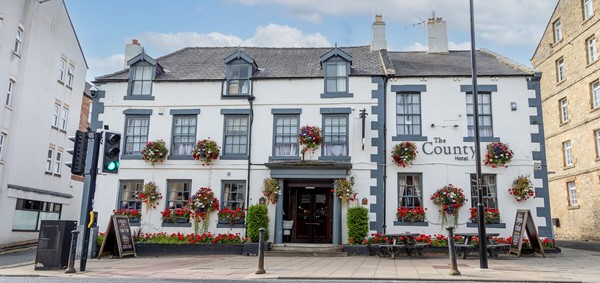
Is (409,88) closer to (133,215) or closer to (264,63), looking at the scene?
(264,63)

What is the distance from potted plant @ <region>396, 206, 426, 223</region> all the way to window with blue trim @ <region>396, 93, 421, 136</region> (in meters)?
2.90

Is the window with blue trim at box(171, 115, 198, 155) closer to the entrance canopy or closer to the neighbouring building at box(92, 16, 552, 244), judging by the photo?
the neighbouring building at box(92, 16, 552, 244)

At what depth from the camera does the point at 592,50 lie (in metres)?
26.0

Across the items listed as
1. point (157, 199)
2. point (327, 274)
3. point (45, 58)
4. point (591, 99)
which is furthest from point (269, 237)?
point (591, 99)

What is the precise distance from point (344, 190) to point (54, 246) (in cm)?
956

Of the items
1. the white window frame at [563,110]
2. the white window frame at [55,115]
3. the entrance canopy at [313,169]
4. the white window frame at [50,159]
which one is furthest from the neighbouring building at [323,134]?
the white window frame at [563,110]

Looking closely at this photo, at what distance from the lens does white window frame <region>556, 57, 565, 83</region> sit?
28.8m

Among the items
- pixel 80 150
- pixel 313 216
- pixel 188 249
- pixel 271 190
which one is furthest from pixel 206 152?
pixel 80 150

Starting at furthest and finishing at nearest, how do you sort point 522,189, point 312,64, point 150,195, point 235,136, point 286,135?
point 312,64, point 235,136, point 286,135, point 150,195, point 522,189

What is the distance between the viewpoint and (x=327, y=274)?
10.7 metres

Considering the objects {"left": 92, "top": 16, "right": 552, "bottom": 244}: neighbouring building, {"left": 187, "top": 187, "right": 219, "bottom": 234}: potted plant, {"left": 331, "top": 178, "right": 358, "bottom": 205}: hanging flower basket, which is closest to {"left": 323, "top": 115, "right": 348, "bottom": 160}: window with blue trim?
{"left": 92, "top": 16, "right": 552, "bottom": 244}: neighbouring building

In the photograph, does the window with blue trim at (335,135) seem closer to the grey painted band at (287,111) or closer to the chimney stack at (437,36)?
the grey painted band at (287,111)

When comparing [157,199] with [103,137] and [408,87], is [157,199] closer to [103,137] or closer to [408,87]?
[103,137]

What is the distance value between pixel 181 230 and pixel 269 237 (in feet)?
11.3
